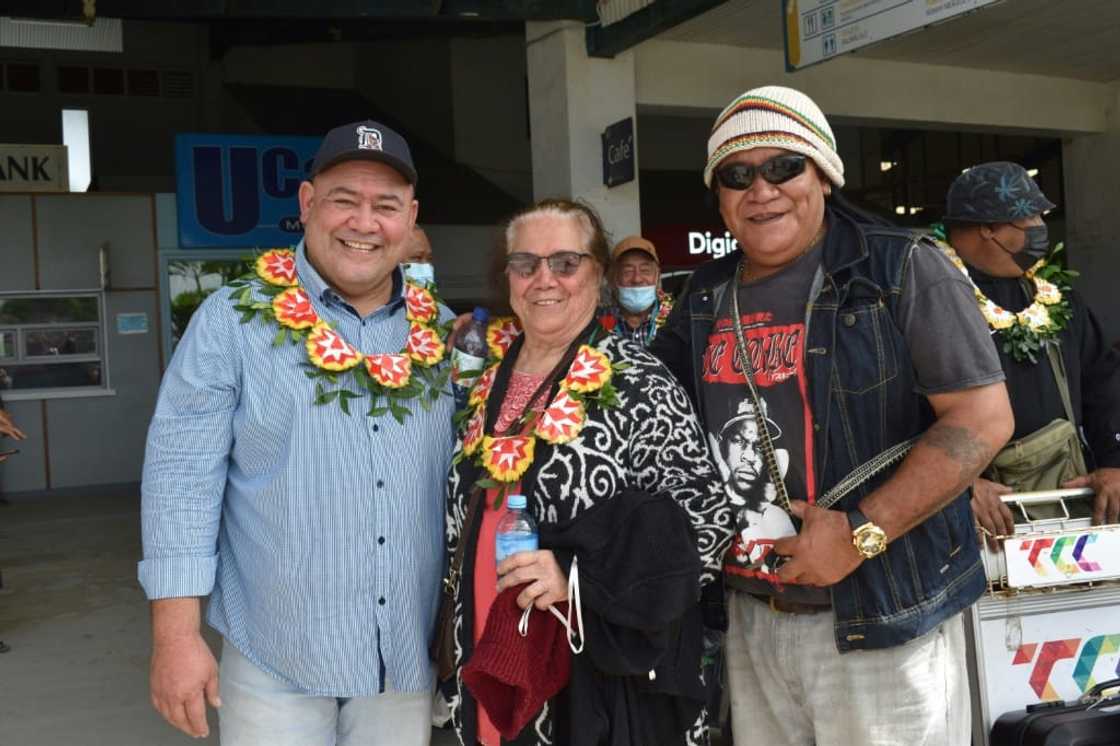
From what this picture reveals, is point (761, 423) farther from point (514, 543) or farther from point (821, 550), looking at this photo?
point (514, 543)

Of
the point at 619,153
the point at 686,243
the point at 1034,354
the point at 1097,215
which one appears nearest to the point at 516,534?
the point at 1034,354

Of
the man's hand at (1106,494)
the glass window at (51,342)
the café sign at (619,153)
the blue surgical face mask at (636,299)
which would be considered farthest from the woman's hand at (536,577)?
the glass window at (51,342)

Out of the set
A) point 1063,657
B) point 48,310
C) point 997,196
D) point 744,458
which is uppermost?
point 48,310

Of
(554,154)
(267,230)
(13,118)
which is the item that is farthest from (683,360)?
(13,118)

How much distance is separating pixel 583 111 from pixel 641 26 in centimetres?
69

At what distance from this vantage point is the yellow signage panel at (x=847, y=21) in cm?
477

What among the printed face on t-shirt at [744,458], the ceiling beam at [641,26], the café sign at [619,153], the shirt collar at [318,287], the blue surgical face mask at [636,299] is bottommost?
the printed face on t-shirt at [744,458]

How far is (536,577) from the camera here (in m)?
2.02

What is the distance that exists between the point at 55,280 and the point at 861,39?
977cm

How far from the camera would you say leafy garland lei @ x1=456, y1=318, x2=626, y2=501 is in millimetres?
2146

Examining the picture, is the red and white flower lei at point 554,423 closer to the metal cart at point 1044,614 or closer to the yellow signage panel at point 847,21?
the metal cart at point 1044,614

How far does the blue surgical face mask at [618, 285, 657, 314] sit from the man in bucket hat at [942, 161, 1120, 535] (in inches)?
74.3

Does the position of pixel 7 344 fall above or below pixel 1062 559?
above

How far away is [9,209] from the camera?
11523mm
